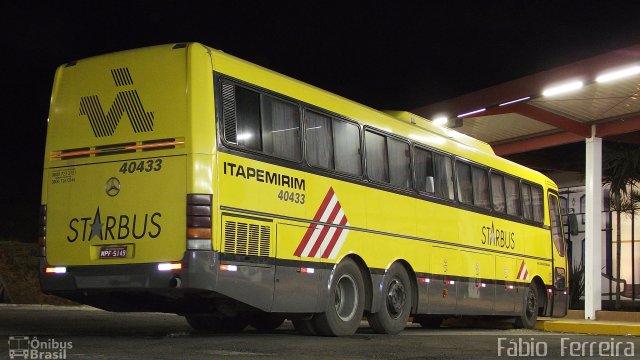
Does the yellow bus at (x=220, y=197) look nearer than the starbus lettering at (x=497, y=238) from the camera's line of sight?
Yes

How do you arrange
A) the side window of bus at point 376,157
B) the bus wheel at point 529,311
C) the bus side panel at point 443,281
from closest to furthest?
the side window of bus at point 376,157
the bus side panel at point 443,281
the bus wheel at point 529,311

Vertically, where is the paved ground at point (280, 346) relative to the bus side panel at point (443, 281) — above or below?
below

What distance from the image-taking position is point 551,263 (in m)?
19.3

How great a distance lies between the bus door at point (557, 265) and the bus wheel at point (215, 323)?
8.61 metres

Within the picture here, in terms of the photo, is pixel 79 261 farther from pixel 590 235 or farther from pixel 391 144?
pixel 590 235

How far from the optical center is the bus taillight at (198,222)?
9.43m

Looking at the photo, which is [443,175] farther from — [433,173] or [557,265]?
[557,265]

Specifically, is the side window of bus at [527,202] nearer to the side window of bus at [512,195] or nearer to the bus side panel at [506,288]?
the side window of bus at [512,195]

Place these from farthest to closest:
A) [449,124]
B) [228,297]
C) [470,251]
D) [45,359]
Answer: [449,124] < [470,251] < [228,297] < [45,359]

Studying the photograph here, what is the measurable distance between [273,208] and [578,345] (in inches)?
177

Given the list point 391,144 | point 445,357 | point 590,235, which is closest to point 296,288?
point 445,357

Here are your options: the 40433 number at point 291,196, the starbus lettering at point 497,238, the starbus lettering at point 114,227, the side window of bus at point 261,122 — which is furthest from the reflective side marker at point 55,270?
the starbus lettering at point 497,238

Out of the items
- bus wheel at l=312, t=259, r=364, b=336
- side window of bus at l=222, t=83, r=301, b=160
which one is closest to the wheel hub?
bus wheel at l=312, t=259, r=364, b=336

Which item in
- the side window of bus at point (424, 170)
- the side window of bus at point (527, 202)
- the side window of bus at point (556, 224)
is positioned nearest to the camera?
the side window of bus at point (424, 170)
